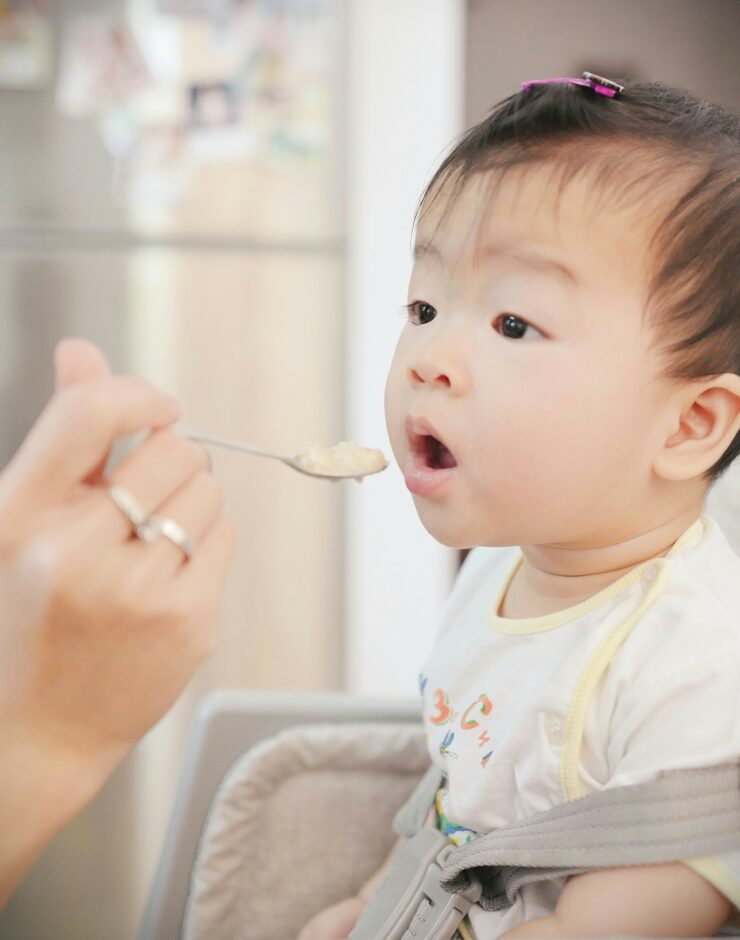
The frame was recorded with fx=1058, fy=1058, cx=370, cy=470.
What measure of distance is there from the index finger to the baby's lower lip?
0.80ft

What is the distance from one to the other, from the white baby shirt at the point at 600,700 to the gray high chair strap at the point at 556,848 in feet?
0.04

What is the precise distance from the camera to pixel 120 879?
1.88 meters

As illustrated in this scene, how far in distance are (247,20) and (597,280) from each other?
1459mm

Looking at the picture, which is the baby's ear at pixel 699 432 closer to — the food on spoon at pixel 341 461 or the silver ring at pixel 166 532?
the food on spoon at pixel 341 461

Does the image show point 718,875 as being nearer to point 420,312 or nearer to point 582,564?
point 582,564

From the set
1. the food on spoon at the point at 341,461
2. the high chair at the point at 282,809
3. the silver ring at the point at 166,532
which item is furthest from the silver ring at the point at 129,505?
the high chair at the point at 282,809

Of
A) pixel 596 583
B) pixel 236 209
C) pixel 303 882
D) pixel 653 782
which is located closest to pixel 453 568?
pixel 236 209

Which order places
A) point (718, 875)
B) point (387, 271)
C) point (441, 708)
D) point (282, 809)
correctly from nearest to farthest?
point (718, 875)
point (441, 708)
point (282, 809)
point (387, 271)

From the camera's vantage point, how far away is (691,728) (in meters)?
0.66

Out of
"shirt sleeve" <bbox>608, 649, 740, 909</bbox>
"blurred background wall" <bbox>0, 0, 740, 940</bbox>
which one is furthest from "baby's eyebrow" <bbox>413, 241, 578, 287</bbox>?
"blurred background wall" <bbox>0, 0, 740, 940</bbox>

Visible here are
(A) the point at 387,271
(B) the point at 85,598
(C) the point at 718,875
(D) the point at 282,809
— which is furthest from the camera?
(A) the point at 387,271

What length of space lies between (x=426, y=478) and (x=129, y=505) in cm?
25

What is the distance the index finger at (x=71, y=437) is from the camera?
54cm

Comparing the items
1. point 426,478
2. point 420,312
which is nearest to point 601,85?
point 420,312
